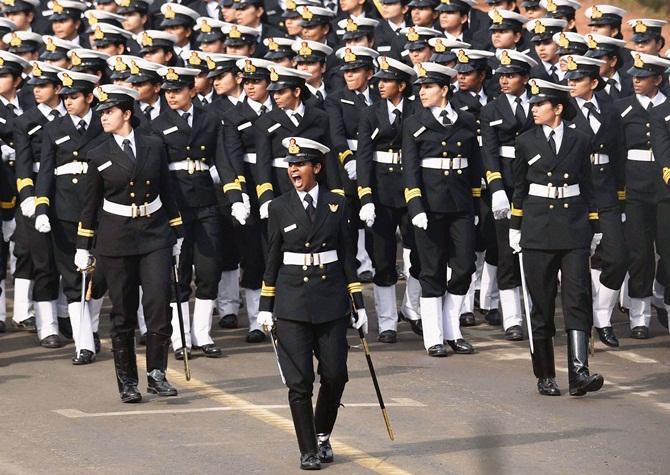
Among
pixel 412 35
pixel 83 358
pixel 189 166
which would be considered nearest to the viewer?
pixel 83 358

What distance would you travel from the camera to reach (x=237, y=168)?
16.7 meters

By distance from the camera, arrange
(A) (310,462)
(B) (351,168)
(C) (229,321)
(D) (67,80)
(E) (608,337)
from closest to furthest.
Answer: (A) (310,462) < (D) (67,80) < (E) (608,337) < (B) (351,168) < (C) (229,321)

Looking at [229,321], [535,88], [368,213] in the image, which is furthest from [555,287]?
[229,321]

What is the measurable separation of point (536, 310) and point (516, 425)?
1514mm

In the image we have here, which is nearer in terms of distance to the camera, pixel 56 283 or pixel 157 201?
pixel 157 201

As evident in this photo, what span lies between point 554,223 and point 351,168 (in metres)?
3.25

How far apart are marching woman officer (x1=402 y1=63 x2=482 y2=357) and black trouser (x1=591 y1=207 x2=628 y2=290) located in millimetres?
1112

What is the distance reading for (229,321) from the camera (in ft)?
58.4

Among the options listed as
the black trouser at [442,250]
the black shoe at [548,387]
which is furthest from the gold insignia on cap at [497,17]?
the black shoe at [548,387]

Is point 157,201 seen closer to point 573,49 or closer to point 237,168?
point 237,168

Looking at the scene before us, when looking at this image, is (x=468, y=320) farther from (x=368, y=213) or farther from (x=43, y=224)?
(x=43, y=224)

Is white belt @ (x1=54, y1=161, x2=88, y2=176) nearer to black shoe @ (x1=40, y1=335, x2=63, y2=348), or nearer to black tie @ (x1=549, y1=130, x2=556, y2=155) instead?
black shoe @ (x1=40, y1=335, x2=63, y2=348)

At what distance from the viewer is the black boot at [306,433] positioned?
12.2 meters

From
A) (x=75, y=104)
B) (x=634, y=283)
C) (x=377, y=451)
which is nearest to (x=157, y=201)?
(x=75, y=104)
